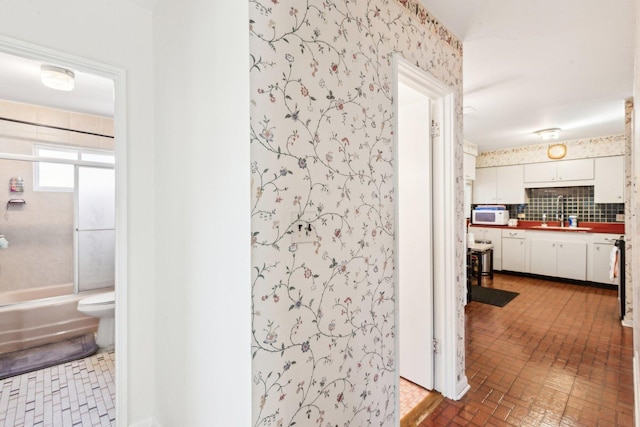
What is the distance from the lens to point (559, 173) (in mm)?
5191

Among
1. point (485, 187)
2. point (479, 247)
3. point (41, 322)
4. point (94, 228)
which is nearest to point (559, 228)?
point (485, 187)

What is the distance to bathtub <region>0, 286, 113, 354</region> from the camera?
2.84m

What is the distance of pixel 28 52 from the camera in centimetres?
136

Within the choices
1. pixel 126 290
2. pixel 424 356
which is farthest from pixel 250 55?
pixel 424 356

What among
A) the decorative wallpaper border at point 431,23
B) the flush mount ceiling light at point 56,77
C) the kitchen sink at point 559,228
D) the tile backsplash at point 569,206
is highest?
the decorative wallpaper border at point 431,23

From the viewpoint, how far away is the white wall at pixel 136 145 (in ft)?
5.14

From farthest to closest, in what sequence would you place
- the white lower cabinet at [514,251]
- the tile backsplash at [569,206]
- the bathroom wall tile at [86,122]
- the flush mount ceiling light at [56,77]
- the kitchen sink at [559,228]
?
the white lower cabinet at [514,251]
the tile backsplash at [569,206]
the kitchen sink at [559,228]
the bathroom wall tile at [86,122]
the flush mount ceiling light at [56,77]

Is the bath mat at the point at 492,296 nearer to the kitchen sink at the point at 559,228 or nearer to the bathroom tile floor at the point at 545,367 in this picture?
the bathroom tile floor at the point at 545,367

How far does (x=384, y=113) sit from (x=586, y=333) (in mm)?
3406

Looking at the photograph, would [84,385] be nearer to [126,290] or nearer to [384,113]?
[126,290]

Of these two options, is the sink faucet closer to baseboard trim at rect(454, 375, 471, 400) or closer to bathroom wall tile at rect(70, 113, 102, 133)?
baseboard trim at rect(454, 375, 471, 400)

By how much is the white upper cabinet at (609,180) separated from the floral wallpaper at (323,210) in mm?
5270

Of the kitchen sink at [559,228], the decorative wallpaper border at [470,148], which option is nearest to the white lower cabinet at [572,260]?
the kitchen sink at [559,228]

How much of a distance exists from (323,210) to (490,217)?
5.83 metres
